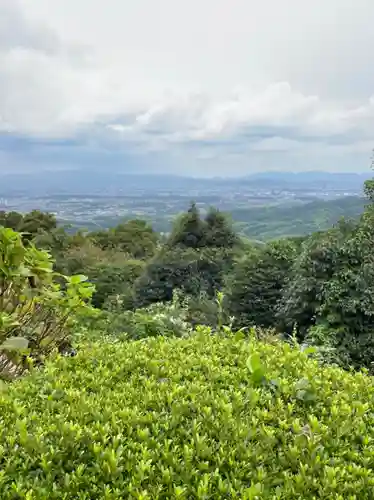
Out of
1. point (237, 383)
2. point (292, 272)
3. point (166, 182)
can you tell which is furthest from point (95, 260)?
point (166, 182)

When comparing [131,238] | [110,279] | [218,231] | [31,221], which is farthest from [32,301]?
[131,238]

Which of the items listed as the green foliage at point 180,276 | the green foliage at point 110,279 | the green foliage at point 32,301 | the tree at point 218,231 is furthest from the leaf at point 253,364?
the tree at point 218,231

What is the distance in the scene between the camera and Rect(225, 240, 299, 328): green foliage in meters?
9.99

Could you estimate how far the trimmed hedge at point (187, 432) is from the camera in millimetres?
1284

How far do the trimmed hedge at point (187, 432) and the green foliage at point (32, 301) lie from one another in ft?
2.29

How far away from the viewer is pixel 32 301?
3.03 m

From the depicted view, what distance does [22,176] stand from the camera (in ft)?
274

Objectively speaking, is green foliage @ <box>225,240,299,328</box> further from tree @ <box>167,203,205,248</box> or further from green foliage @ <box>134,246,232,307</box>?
tree @ <box>167,203,205,248</box>

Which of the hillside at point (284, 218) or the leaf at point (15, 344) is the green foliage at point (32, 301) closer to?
the leaf at point (15, 344)

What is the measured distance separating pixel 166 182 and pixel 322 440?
130010mm

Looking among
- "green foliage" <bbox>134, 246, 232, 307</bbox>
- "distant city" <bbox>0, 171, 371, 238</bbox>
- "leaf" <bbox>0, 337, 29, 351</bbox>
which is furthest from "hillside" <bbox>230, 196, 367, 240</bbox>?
"leaf" <bbox>0, 337, 29, 351</bbox>

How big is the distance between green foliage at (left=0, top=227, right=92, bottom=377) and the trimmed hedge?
27.5 inches

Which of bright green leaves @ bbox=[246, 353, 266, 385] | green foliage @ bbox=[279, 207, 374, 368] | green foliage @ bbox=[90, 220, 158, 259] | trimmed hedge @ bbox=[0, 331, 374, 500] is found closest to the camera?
trimmed hedge @ bbox=[0, 331, 374, 500]

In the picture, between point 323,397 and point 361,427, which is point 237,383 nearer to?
point 323,397
